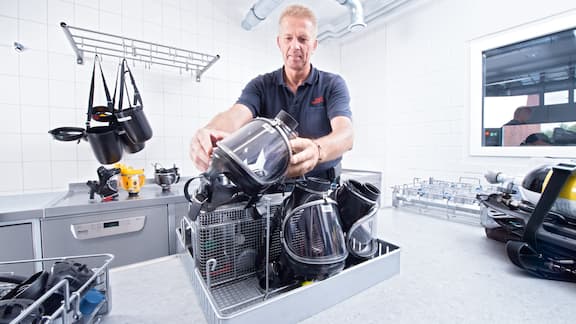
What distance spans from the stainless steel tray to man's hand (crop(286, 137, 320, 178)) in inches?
7.8

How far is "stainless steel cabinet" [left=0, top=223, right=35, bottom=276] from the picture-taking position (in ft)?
3.47

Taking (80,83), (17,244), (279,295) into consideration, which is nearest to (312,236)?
(279,295)

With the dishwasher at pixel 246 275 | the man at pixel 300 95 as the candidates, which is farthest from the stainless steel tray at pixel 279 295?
the man at pixel 300 95

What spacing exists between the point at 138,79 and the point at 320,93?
61.1 inches

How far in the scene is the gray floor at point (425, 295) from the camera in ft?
1.38

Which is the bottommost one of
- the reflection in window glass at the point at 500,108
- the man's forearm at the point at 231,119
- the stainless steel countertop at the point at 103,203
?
the stainless steel countertop at the point at 103,203

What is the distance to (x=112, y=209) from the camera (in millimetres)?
1287

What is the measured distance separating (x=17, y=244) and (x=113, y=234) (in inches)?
13.8

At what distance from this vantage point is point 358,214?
0.50m

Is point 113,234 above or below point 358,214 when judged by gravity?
below

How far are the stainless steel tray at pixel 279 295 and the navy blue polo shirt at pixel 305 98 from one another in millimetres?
407

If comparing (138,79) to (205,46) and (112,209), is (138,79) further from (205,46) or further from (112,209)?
(112,209)

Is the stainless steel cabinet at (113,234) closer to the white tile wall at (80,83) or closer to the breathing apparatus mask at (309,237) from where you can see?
the white tile wall at (80,83)

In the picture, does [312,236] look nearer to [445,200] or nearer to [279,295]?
[279,295]
